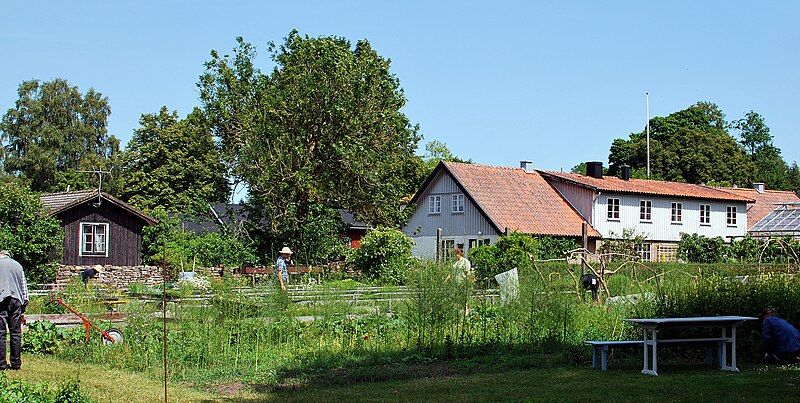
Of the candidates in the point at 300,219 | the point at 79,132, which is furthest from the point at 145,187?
→ the point at 300,219

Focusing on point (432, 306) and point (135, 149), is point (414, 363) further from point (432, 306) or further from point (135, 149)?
point (135, 149)

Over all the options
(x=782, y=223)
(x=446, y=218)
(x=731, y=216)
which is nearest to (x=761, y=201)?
(x=731, y=216)

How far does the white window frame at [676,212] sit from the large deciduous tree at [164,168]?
1015 inches

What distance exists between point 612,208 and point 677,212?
4.59 m

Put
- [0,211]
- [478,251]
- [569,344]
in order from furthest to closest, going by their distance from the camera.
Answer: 1. [478,251]
2. [0,211]
3. [569,344]

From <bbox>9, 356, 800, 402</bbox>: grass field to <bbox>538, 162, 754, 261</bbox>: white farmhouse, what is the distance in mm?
35574

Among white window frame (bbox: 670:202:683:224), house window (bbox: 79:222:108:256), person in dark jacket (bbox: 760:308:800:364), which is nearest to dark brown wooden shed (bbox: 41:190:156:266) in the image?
house window (bbox: 79:222:108:256)

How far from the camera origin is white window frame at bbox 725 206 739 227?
173 ft

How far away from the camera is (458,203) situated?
46.3 metres

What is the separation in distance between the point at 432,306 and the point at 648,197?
37630mm

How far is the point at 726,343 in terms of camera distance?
46.5 feet

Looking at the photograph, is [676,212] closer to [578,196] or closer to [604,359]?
[578,196]

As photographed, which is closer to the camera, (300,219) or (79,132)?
(300,219)

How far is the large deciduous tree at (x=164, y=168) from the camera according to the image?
55812 mm
